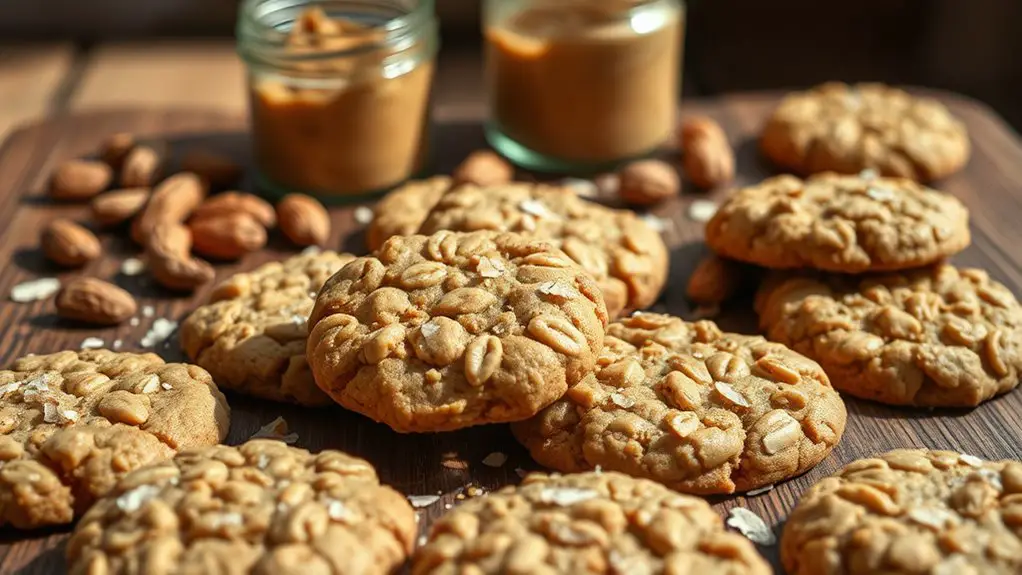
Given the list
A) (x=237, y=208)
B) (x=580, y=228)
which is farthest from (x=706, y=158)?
(x=237, y=208)

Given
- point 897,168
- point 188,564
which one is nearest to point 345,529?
point 188,564

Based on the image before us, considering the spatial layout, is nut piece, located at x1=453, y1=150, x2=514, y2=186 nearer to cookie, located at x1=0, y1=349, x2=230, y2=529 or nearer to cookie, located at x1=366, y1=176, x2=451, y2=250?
cookie, located at x1=366, y1=176, x2=451, y2=250

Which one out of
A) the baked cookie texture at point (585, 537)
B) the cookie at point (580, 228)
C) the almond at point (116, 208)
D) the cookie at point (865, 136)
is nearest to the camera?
the baked cookie texture at point (585, 537)

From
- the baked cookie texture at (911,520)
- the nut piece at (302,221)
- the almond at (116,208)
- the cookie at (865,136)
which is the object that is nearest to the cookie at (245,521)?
the baked cookie texture at (911,520)

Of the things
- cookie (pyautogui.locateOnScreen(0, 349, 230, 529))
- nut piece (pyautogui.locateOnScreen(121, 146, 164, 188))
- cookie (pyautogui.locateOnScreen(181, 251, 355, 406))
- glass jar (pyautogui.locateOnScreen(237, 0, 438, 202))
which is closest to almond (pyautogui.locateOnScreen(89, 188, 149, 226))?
nut piece (pyautogui.locateOnScreen(121, 146, 164, 188))

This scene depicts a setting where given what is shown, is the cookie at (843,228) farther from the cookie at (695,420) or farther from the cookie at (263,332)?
the cookie at (263,332)

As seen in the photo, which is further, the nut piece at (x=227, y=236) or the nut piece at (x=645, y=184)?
the nut piece at (x=645, y=184)

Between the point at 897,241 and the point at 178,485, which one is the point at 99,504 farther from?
the point at 897,241
